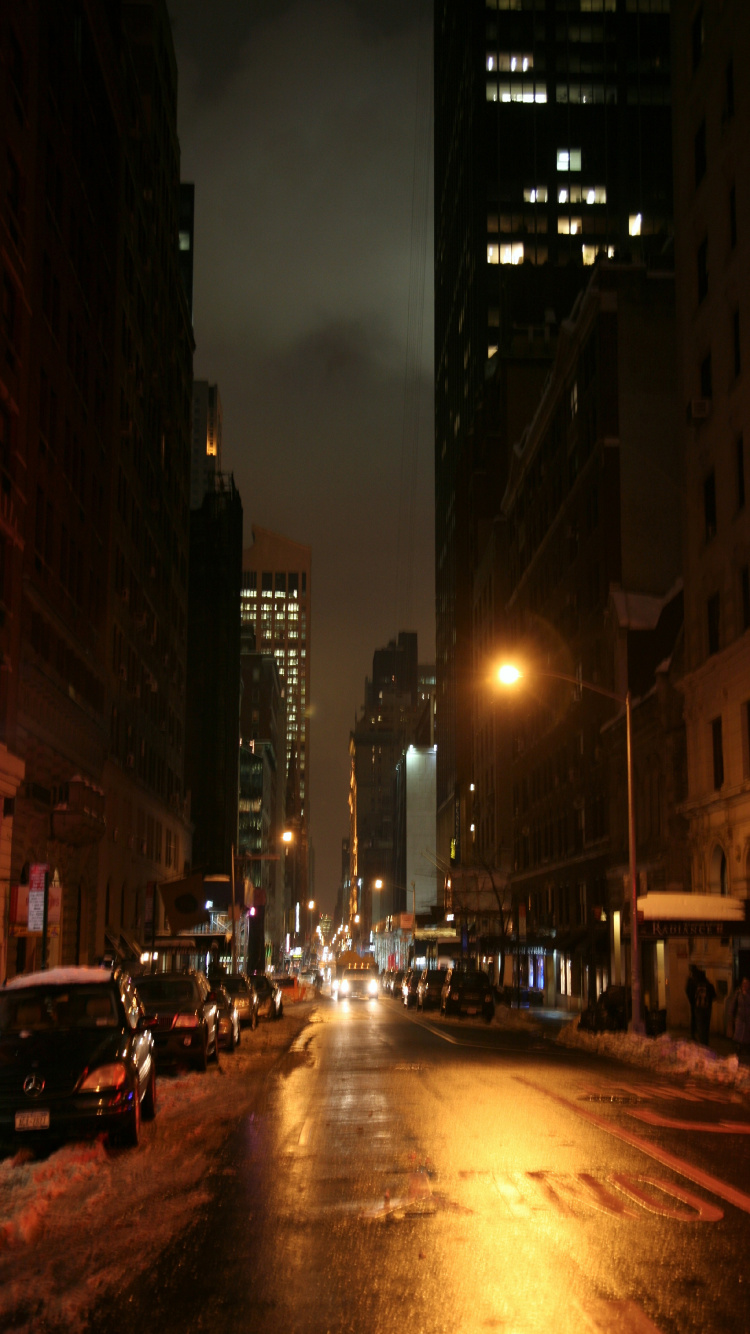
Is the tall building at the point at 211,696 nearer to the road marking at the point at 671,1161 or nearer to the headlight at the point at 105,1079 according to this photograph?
the road marking at the point at 671,1161

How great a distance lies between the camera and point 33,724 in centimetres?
3559

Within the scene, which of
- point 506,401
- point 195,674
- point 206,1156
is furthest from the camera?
point 195,674

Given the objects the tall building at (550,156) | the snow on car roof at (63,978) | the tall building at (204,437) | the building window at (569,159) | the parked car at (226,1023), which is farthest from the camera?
the tall building at (204,437)

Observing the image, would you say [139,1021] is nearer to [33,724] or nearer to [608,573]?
[33,724]

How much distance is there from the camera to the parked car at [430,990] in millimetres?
53500

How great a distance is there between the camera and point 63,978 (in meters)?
14.2

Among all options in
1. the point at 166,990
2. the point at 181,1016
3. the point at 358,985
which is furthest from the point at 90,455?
the point at 358,985

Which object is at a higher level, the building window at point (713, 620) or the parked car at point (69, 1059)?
the building window at point (713, 620)

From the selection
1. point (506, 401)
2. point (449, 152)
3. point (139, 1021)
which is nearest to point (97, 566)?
point (139, 1021)

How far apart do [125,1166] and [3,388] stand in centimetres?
2444

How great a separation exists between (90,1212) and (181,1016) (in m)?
11.8

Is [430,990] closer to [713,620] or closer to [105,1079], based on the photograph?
[713,620]

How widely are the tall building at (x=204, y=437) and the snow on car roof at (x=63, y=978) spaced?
116458 millimetres

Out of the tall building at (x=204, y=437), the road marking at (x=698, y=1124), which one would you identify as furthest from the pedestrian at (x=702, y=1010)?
the tall building at (x=204, y=437)
